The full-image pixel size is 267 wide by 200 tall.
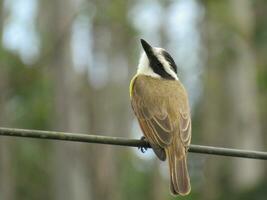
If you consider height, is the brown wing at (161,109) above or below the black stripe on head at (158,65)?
below

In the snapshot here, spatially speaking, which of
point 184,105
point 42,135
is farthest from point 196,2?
point 42,135

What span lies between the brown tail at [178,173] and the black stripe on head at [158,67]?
1747 millimetres

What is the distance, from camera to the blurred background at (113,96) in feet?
76.6

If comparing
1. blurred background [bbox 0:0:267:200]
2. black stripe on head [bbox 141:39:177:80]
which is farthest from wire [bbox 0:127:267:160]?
blurred background [bbox 0:0:267:200]

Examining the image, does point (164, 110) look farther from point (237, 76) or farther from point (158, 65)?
point (237, 76)

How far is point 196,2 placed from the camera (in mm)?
30938

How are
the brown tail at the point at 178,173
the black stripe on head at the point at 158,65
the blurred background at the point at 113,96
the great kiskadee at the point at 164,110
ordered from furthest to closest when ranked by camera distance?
the blurred background at the point at 113,96 < the black stripe on head at the point at 158,65 < the great kiskadee at the point at 164,110 < the brown tail at the point at 178,173

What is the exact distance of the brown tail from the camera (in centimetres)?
836

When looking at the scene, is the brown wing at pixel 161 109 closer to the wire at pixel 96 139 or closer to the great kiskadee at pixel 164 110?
the great kiskadee at pixel 164 110

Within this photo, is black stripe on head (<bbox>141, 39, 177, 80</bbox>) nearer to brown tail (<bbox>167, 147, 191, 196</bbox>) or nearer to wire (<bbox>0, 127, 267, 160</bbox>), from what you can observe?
brown tail (<bbox>167, 147, 191, 196</bbox>)

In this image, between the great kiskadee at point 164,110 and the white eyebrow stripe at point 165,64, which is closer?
the great kiskadee at point 164,110

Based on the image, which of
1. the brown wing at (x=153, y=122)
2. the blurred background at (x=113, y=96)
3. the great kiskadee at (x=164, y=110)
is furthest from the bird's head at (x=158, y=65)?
the blurred background at (x=113, y=96)

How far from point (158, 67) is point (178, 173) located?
2.18 meters

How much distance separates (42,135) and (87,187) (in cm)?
1721
